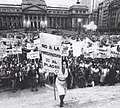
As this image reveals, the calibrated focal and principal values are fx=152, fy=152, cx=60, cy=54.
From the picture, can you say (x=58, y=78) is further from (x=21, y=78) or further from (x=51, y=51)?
(x=21, y=78)

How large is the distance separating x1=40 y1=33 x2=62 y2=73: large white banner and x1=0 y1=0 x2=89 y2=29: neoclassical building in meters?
71.7

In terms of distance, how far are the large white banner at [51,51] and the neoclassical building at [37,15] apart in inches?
2822

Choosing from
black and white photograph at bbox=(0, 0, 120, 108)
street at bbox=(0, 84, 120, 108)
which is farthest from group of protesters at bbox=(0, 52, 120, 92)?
street at bbox=(0, 84, 120, 108)

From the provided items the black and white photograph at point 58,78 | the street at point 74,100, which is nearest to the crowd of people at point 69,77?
the black and white photograph at point 58,78

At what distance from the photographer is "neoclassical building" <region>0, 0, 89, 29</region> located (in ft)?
255

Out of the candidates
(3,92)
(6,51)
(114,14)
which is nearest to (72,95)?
(3,92)

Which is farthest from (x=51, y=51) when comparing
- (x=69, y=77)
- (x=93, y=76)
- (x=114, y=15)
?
(x=114, y=15)

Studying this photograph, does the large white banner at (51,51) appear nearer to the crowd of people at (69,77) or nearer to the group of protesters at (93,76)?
the crowd of people at (69,77)

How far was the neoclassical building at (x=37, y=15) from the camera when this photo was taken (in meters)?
77.8

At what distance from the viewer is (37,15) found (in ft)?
268

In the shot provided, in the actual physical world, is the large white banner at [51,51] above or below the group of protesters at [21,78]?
above

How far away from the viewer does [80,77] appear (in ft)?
27.6

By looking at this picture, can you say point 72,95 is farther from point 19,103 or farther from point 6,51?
point 6,51

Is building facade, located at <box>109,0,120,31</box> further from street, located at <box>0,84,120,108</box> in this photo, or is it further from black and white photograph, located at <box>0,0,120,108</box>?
street, located at <box>0,84,120,108</box>
